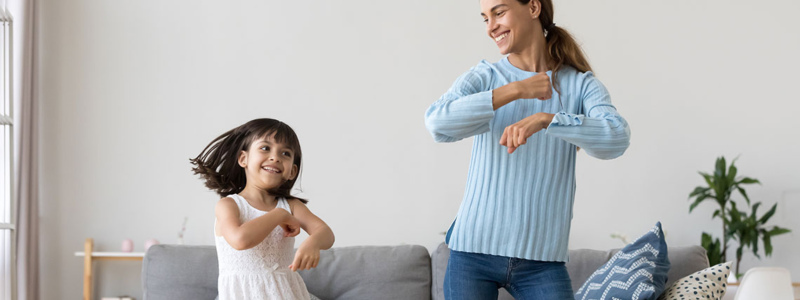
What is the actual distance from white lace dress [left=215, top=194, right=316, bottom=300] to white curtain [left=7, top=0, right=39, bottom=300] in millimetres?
2872

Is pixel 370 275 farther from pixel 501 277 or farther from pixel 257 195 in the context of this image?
pixel 501 277

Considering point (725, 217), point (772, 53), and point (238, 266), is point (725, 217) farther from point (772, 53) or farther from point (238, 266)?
point (238, 266)

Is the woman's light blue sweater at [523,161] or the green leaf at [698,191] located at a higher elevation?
the woman's light blue sweater at [523,161]

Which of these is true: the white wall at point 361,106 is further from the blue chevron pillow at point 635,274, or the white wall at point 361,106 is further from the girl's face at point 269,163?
the girl's face at point 269,163

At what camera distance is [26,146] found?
4113 mm

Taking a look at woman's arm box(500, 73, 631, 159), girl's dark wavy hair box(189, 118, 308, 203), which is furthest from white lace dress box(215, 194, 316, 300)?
woman's arm box(500, 73, 631, 159)

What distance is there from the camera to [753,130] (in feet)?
14.8

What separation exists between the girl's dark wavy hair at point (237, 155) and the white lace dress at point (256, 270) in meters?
0.10

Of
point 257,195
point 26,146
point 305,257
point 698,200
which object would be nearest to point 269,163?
point 257,195

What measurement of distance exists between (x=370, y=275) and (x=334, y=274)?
0.13m

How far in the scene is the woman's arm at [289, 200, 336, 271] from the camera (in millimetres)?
1430

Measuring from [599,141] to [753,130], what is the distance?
11.6ft

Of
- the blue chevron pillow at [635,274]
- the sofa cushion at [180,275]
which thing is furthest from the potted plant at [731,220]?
the sofa cushion at [180,275]

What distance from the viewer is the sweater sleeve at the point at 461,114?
1354 millimetres
